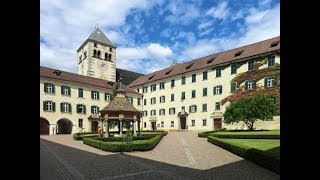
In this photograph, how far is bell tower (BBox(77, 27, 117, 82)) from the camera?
58469mm

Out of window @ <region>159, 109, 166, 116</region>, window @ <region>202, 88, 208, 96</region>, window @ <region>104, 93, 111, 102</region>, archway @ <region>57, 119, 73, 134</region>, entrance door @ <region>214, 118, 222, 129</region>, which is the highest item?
window @ <region>202, 88, 208, 96</region>

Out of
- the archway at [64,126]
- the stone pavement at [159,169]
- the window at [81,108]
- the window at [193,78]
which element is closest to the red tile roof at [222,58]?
the window at [193,78]

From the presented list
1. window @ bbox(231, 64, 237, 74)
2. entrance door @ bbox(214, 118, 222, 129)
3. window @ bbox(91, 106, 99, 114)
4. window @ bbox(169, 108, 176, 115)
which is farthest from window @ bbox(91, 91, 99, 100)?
window @ bbox(231, 64, 237, 74)

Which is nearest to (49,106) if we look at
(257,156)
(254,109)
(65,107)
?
(65,107)

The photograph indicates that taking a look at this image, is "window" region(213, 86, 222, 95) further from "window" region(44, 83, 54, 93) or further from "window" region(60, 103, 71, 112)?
"window" region(44, 83, 54, 93)

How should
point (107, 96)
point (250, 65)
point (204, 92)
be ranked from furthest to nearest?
point (107, 96) → point (204, 92) → point (250, 65)

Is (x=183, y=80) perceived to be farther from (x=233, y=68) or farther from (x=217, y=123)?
(x=217, y=123)

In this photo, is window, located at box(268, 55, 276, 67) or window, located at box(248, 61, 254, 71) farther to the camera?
window, located at box(248, 61, 254, 71)

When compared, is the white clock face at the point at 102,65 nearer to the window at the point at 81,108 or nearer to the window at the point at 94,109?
the window at the point at 94,109

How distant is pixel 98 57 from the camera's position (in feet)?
196

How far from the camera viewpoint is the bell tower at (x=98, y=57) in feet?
192
